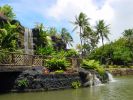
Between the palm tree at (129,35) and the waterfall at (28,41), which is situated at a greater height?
the palm tree at (129,35)

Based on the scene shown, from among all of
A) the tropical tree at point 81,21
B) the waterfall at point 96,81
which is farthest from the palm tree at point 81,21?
the waterfall at point 96,81

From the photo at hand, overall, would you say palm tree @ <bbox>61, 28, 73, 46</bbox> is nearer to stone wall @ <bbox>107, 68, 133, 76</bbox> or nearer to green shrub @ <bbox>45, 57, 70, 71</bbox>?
stone wall @ <bbox>107, 68, 133, 76</bbox>

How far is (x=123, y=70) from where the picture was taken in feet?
175

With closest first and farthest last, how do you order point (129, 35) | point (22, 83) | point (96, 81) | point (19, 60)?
1. point (22, 83)
2. point (19, 60)
3. point (96, 81)
4. point (129, 35)

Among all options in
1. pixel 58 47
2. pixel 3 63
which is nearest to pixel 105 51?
pixel 58 47

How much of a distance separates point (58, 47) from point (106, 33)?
25262mm

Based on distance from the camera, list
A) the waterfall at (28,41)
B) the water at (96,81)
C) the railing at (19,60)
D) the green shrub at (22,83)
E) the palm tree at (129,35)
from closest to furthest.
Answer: the railing at (19,60) < the green shrub at (22,83) < the water at (96,81) < the waterfall at (28,41) < the palm tree at (129,35)

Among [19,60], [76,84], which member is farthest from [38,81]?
[76,84]

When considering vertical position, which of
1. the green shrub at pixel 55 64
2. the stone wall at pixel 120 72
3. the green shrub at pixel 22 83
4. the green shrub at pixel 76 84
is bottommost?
the green shrub at pixel 76 84

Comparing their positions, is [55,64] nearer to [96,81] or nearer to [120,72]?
[96,81]

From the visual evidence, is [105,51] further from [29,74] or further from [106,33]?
[29,74]

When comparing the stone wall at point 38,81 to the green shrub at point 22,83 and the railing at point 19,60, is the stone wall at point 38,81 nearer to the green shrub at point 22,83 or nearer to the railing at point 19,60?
the green shrub at point 22,83

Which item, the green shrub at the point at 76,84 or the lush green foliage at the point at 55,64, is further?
the lush green foliage at the point at 55,64

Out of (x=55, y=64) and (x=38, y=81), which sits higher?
(x=55, y=64)
